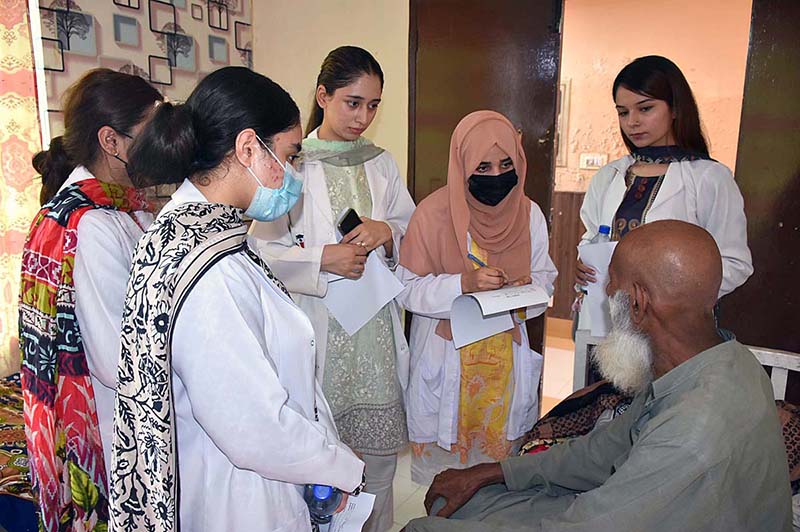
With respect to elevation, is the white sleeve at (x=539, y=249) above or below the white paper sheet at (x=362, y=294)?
above

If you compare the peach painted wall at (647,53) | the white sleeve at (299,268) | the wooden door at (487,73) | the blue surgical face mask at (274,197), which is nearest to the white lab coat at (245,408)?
the blue surgical face mask at (274,197)

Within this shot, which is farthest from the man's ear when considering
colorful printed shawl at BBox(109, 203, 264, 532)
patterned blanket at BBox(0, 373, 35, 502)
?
patterned blanket at BBox(0, 373, 35, 502)

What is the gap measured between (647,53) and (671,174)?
3530 mm

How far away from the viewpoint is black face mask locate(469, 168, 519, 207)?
2029 millimetres

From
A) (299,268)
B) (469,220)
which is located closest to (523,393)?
(469,220)

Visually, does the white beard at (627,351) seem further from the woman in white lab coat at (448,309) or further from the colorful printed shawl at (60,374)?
the colorful printed shawl at (60,374)

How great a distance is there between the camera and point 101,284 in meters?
1.46

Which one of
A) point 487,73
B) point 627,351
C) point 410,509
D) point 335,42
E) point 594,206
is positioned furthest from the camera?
point 335,42

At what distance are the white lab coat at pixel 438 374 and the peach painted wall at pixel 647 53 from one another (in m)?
3.38

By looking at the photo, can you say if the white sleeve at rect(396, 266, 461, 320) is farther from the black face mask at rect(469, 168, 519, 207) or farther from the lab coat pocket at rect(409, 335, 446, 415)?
the black face mask at rect(469, 168, 519, 207)

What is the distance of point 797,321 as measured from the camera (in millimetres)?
2488

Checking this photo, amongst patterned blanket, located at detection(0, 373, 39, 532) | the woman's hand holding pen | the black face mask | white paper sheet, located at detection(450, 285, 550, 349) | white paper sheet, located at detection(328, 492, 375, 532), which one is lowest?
patterned blanket, located at detection(0, 373, 39, 532)

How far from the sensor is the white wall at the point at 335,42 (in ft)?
11.0

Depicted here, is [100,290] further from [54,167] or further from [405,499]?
[405,499]
